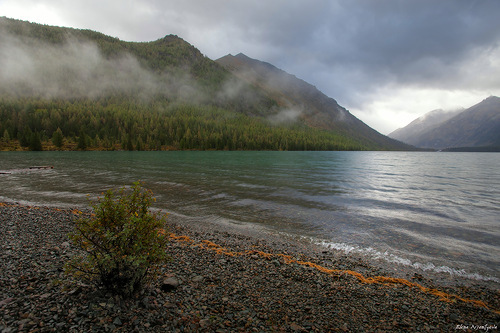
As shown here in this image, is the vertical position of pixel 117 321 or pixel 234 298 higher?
pixel 117 321

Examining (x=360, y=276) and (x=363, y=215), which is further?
(x=363, y=215)

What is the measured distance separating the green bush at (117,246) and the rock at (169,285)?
2.63 feet

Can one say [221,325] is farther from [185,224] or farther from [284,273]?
[185,224]

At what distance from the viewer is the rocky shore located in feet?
17.8

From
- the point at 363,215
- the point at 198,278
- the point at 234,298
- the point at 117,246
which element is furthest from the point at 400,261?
the point at 117,246

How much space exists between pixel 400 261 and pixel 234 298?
28.7 ft

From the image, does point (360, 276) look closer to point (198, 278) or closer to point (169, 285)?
point (198, 278)

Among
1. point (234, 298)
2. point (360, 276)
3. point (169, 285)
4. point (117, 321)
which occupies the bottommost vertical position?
point (360, 276)

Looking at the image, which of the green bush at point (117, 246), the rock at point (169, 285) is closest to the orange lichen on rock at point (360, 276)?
the rock at point (169, 285)

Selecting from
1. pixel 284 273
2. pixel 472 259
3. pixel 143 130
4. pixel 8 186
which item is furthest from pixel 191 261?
pixel 143 130

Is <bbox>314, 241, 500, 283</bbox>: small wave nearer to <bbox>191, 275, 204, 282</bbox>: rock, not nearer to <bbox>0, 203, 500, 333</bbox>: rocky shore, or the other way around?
<bbox>0, 203, 500, 333</bbox>: rocky shore

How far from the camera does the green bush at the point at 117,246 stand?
5.77m

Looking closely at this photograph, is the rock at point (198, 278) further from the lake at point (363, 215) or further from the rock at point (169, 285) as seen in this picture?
the lake at point (363, 215)

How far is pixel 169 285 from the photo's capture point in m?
6.99
